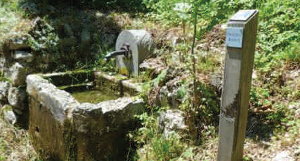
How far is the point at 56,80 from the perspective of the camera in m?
4.69

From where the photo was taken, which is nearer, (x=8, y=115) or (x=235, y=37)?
(x=235, y=37)

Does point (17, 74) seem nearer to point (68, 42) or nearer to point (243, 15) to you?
point (68, 42)

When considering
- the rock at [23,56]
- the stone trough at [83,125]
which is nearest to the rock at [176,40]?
the stone trough at [83,125]

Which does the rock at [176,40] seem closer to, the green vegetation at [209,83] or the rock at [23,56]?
the green vegetation at [209,83]

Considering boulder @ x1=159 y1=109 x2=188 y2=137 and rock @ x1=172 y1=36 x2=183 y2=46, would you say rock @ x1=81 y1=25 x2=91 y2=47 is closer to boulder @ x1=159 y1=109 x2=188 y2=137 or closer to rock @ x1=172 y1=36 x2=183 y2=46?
rock @ x1=172 y1=36 x2=183 y2=46

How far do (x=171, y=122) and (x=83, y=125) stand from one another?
1040mm

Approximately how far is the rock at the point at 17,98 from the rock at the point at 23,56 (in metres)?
0.60

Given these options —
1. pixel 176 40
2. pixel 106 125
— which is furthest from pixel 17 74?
pixel 176 40

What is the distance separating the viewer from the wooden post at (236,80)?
183 cm

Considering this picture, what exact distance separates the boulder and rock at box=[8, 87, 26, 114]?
3.03 meters

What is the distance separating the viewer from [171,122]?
2.96m

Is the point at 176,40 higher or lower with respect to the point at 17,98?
higher

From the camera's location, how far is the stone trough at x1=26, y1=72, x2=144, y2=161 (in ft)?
10.2

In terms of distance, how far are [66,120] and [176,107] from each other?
1.36m
